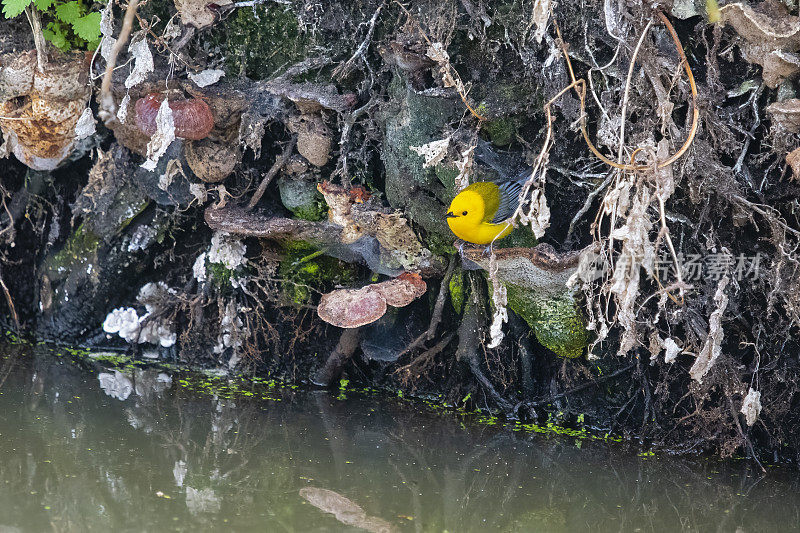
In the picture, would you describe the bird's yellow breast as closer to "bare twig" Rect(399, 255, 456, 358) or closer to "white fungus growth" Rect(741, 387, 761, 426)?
"bare twig" Rect(399, 255, 456, 358)

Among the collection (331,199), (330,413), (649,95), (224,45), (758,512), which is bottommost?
(758,512)

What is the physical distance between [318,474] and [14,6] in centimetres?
282

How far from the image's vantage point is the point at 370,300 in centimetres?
387

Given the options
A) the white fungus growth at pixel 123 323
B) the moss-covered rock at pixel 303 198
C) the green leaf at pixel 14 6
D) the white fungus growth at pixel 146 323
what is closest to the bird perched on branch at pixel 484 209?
the moss-covered rock at pixel 303 198

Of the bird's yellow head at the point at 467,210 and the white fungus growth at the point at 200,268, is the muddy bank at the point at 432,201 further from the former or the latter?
the bird's yellow head at the point at 467,210

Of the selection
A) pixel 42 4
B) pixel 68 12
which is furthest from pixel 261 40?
pixel 42 4

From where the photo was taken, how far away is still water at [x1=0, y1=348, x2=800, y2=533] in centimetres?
280

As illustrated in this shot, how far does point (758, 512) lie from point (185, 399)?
109 inches

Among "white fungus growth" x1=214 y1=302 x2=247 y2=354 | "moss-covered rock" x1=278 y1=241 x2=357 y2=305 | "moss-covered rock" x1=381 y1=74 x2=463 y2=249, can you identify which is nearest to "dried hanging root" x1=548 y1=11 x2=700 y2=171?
"moss-covered rock" x1=381 y1=74 x2=463 y2=249

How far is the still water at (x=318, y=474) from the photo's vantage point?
2.80 metres

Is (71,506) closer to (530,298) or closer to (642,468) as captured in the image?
(530,298)

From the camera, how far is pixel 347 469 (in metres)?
3.24

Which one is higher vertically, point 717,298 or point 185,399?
point 717,298

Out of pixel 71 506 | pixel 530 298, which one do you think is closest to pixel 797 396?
pixel 530 298
